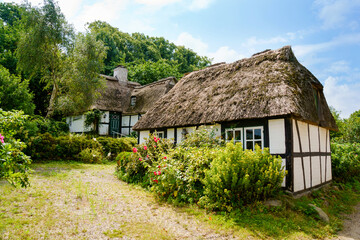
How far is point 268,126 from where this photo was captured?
7.48 m

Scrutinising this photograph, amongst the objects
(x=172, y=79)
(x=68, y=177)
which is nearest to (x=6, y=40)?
(x=172, y=79)

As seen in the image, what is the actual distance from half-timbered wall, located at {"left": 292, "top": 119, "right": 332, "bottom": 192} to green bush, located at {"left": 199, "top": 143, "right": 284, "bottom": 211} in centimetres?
166

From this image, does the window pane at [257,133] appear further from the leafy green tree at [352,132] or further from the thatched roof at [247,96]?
the leafy green tree at [352,132]

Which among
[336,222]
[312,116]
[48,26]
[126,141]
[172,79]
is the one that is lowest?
[336,222]

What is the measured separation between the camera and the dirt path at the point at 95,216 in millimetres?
4387

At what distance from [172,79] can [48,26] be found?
10.1 m

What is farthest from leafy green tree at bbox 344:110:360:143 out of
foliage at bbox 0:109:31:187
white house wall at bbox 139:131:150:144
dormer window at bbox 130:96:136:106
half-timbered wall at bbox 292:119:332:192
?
foliage at bbox 0:109:31:187

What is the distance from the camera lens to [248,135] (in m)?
8.02

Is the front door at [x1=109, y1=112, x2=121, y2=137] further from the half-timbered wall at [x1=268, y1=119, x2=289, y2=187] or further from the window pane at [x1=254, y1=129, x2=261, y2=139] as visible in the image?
the half-timbered wall at [x1=268, y1=119, x2=289, y2=187]

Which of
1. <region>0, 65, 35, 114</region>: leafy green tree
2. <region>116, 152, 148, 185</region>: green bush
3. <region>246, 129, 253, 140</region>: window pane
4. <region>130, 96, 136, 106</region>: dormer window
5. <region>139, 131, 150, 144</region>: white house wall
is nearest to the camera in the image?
<region>246, 129, 253, 140</region>: window pane

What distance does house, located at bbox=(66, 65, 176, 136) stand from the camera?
2019 cm

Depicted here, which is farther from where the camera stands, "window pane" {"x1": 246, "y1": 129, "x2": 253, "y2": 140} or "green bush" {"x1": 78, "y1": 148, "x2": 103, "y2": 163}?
"green bush" {"x1": 78, "y1": 148, "x2": 103, "y2": 163}

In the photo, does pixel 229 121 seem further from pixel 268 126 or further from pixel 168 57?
pixel 168 57

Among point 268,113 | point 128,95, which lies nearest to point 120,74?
point 128,95
